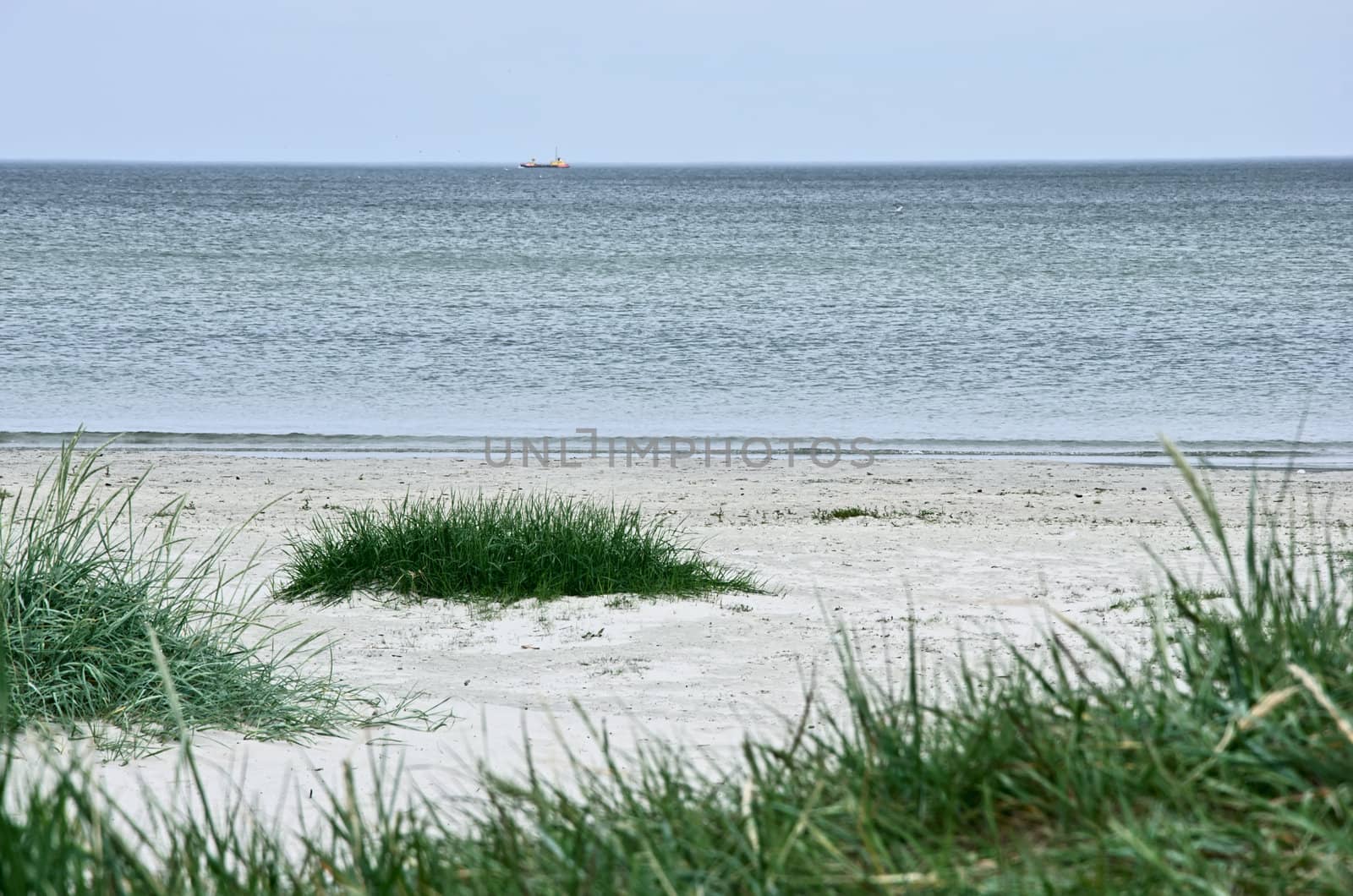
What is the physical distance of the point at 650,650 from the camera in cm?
632

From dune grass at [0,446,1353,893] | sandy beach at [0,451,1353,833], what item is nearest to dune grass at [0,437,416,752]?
sandy beach at [0,451,1353,833]

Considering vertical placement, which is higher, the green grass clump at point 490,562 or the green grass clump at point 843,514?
the green grass clump at point 490,562

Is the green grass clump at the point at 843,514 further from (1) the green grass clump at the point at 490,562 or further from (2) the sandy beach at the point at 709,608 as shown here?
(1) the green grass clump at the point at 490,562

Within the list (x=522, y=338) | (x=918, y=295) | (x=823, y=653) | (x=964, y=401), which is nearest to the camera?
(x=823, y=653)

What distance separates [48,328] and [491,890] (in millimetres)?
28441

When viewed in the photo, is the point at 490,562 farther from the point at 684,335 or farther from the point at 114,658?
the point at 684,335

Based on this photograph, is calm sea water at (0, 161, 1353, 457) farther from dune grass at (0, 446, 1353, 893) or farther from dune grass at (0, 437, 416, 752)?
dune grass at (0, 437, 416, 752)

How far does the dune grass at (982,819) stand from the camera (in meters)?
1.94

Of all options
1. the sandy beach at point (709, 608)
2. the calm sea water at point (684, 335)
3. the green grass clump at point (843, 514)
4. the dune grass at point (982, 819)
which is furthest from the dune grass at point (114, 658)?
the green grass clump at point (843, 514)

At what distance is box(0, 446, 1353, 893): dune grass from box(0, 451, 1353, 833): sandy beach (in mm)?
236

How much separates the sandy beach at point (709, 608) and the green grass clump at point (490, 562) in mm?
163

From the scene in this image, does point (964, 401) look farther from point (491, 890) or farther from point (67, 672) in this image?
point (491, 890)

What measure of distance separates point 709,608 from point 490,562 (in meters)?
1.19

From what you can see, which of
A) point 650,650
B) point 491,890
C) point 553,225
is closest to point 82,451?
point 650,650
